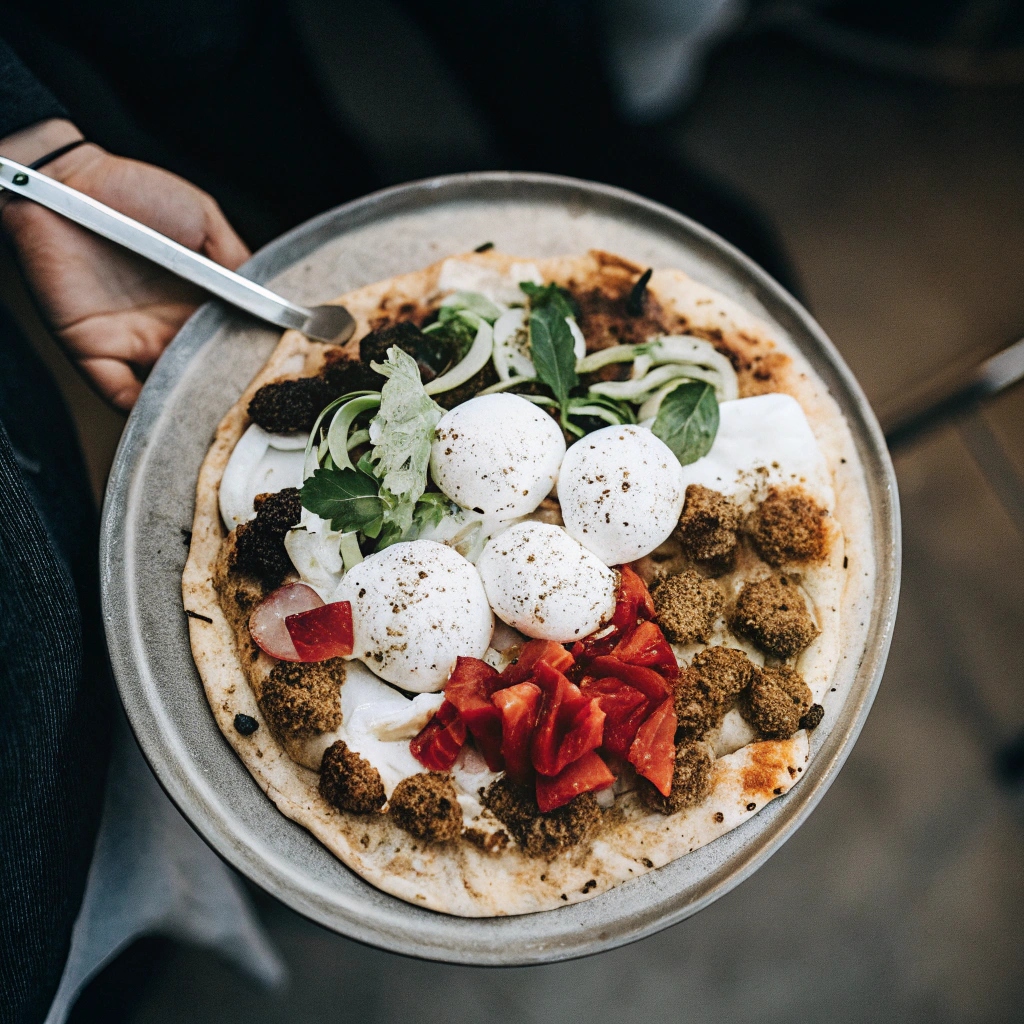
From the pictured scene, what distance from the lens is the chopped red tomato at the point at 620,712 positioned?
6.52ft

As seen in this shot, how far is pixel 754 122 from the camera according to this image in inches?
198

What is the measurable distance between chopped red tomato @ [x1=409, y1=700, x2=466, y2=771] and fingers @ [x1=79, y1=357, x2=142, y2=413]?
1.50 meters

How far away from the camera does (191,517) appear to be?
2.35m

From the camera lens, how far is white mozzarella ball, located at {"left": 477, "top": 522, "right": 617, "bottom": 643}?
2.06 m

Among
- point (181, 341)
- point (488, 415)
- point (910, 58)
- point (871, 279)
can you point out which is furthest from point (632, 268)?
point (910, 58)

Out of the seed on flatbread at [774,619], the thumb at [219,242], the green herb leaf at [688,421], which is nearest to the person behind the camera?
the seed on flatbread at [774,619]

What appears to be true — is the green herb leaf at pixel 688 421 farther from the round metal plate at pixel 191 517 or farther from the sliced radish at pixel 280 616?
the sliced radish at pixel 280 616

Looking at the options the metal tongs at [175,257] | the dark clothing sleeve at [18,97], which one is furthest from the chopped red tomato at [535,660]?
the dark clothing sleeve at [18,97]

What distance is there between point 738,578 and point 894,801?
2.21 metres

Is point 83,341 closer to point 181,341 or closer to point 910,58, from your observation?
point 181,341

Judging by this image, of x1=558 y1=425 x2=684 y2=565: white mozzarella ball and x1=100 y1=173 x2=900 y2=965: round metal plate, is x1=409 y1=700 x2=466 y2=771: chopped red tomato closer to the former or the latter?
x1=100 y1=173 x2=900 y2=965: round metal plate

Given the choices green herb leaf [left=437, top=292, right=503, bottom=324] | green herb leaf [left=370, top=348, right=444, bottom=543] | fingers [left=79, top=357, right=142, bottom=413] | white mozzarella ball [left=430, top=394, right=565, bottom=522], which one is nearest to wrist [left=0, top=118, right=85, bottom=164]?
fingers [left=79, top=357, right=142, bottom=413]

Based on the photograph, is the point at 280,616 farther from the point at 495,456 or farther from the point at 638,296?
the point at 638,296

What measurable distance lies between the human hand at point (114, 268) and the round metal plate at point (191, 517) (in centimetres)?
30
